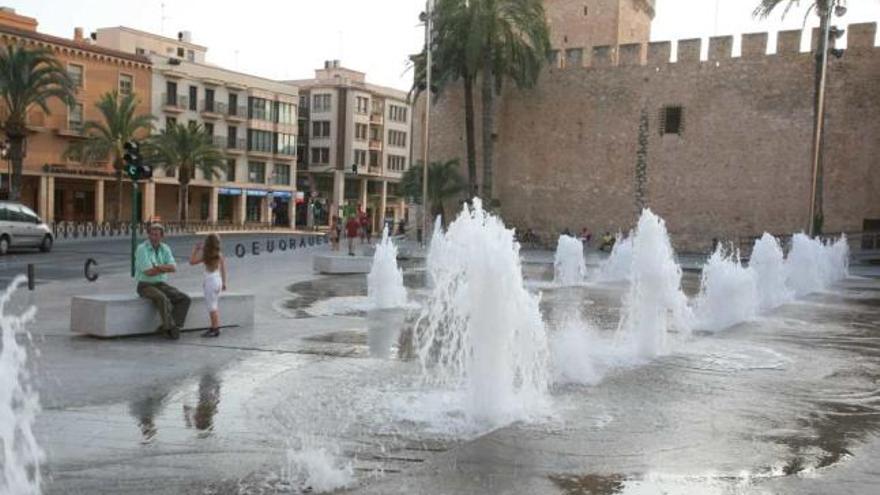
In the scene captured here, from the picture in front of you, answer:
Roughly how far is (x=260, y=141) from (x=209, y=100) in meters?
5.73

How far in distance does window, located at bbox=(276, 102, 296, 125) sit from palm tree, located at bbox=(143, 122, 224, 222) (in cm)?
1324

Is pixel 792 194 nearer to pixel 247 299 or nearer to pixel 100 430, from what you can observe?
pixel 247 299

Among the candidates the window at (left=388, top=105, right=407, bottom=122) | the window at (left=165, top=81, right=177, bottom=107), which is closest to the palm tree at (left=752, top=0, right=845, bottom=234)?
the window at (left=165, top=81, right=177, bottom=107)

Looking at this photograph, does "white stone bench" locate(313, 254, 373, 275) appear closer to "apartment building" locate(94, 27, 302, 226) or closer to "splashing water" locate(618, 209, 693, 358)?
"splashing water" locate(618, 209, 693, 358)

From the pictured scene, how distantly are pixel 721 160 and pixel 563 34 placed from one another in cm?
1416

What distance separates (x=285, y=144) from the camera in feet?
207

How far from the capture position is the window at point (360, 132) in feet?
227

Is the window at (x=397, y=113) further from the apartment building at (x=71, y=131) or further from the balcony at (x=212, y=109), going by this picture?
the apartment building at (x=71, y=131)

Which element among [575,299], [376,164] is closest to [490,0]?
[575,299]

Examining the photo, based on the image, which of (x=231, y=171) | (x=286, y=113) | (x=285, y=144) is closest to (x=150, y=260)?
(x=231, y=171)

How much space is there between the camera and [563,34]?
151 feet

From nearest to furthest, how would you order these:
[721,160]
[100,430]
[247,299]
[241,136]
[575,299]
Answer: [100,430] < [247,299] < [575,299] < [721,160] < [241,136]

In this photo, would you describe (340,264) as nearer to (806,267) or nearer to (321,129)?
(806,267)

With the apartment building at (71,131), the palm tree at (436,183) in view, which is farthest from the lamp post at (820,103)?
the apartment building at (71,131)
